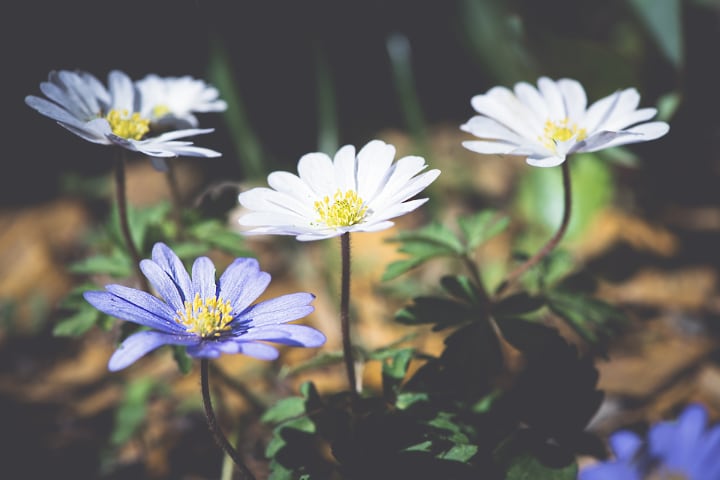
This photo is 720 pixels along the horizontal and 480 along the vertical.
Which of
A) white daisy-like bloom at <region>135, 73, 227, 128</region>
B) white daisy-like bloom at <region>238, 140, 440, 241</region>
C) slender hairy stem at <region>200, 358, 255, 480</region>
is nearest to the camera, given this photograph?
slender hairy stem at <region>200, 358, 255, 480</region>

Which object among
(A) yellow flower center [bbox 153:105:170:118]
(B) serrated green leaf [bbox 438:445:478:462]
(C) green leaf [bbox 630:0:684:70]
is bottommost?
(B) serrated green leaf [bbox 438:445:478:462]

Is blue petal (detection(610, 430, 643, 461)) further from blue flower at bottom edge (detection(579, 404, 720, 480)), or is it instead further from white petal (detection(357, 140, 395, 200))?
white petal (detection(357, 140, 395, 200))

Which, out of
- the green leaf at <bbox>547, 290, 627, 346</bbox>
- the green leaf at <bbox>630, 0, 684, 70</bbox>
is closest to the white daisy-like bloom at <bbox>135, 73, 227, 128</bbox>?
the green leaf at <bbox>547, 290, 627, 346</bbox>

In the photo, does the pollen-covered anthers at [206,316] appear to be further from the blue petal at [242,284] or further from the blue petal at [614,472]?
the blue petal at [614,472]

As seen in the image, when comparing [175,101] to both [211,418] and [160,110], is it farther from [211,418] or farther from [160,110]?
[211,418]

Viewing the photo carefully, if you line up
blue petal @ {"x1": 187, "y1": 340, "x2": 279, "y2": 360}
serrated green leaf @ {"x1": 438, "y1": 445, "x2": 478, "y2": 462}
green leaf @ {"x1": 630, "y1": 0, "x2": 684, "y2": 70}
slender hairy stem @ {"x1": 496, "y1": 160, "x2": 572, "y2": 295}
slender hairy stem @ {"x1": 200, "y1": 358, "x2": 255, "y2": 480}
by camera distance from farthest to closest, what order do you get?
green leaf @ {"x1": 630, "y1": 0, "x2": 684, "y2": 70} → slender hairy stem @ {"x1": 496, "y1": 160, "x2": 572, "y2": 295} → serrated green leaf @ {"x1": 438, "y1": 445, "x2": 478, "y2": 462} → slender hairy stem @ {"x1": 200, "y1": 358, "x2": 255, "y2": 480} → blue petal @ {"x1": 187, "y1": 340, "x2": 279, "y2": 360}

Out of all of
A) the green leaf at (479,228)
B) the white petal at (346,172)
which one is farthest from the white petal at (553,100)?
the white petal at (346,172)
